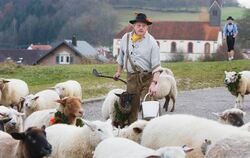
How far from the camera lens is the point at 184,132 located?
27.2 feet

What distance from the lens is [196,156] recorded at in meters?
7.83

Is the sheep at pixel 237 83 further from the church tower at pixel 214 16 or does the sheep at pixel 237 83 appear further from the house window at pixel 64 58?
the church tower at pixel 214 16

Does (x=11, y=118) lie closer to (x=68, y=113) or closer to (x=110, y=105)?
(x=68, y=113)

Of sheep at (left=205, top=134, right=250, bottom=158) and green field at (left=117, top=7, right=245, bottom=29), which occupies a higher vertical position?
green field at (left=117, top=7, right=245, bottom=29)

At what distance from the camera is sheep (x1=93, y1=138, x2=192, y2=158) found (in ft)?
21.1

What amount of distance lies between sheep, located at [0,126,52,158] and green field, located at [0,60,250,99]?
1464 cm

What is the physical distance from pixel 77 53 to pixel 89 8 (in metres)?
45.1

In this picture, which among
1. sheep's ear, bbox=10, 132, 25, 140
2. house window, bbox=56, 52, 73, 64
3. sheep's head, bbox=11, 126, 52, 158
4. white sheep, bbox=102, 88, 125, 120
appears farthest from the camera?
house window, bbox=56, 52, 73, 64

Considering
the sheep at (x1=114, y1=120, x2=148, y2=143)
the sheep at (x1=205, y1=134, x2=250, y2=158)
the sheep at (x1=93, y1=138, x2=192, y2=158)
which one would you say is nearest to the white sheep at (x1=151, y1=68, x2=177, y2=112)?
the sheep at (x1=114, y1=120, x2=148, y2=143)

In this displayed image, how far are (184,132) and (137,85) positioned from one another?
2587mm

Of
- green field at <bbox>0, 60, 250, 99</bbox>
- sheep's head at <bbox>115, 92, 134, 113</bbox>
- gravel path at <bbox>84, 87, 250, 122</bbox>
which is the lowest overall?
gravel path at <bbox>84, 87, 250, 122</bbox>

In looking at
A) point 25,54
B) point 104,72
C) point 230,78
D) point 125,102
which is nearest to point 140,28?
point 125,102

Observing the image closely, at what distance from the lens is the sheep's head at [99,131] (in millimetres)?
8625

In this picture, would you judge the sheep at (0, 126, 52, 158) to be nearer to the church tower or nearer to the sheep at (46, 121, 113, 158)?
the sheep at (46, 121, 113, 158)
